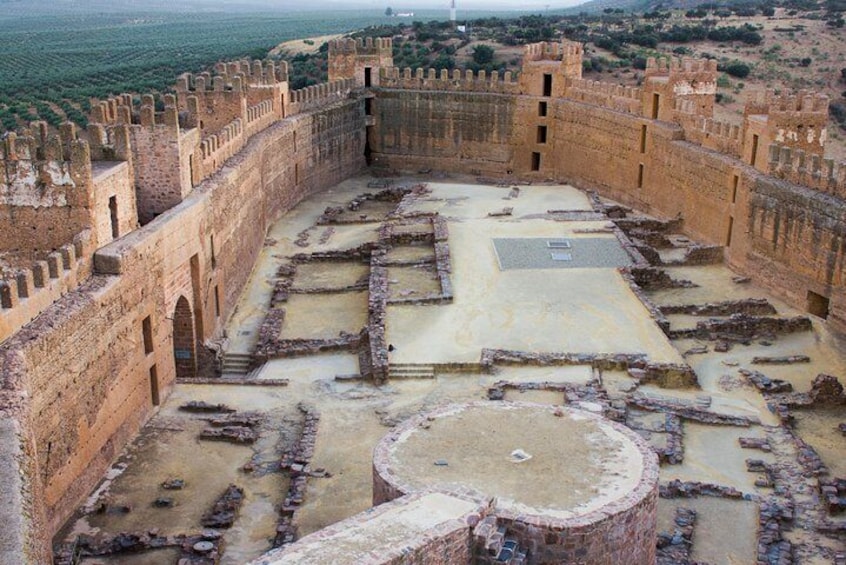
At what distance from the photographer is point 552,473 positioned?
51.9ft

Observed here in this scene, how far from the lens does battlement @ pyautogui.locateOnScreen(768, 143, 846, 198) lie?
27.7 metres

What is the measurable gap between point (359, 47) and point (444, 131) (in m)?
5.31

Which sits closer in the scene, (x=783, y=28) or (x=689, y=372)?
(x=689, y=372)

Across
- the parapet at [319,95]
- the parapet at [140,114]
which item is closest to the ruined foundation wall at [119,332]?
A: the parapet at [140,114]

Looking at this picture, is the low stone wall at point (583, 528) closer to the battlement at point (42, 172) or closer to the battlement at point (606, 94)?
the battlement at point (42, 172)

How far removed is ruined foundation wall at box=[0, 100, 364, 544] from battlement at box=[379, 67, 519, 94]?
15.0m

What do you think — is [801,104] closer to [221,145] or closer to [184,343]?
[221,145]

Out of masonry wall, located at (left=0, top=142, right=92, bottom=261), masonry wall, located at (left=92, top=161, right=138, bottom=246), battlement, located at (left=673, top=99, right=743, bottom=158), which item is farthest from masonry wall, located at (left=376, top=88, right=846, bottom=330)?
masonry wall, located at (left=0, top=142, right=92, bottom=261)

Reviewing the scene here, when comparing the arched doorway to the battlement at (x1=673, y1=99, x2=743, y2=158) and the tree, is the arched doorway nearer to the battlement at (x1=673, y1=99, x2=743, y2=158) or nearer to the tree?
the battlement at (x1=673, y1=99, x2=743, y2=158)

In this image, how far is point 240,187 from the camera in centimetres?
3122

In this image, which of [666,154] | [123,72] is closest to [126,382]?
[666,154]

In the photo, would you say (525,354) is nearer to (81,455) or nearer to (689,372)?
(689,372)

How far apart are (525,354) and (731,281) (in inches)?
374

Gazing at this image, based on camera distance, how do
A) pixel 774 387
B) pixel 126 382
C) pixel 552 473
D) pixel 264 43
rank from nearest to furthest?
1. pixel 552 473
2. pixel 126 382
3. pixel 774 387
4. pixel 264 43
